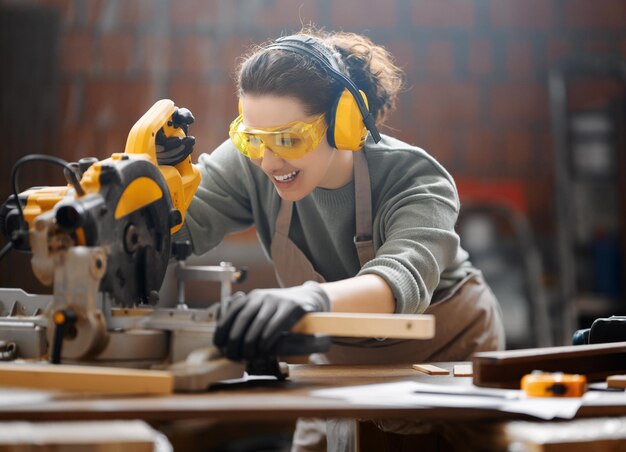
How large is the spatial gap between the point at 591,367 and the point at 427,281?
1.20 ft

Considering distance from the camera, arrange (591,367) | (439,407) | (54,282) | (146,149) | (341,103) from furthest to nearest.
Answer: (341,103)
(146,149)
(591,367)
(54,282)
(439,407)

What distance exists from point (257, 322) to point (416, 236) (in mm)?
559

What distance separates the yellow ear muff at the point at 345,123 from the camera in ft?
6.70

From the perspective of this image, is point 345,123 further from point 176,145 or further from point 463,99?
point 463,99

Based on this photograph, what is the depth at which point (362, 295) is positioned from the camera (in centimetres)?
169

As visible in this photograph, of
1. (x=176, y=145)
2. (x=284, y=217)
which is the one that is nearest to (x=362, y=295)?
(x=176, y=145)

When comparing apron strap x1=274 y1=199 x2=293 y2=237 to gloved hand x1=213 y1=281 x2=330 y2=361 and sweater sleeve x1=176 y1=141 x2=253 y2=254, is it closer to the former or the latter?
sweater sleeve x1=176 y1=141 x2=253 y2=254

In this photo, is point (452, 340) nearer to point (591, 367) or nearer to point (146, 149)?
point (591, 367)

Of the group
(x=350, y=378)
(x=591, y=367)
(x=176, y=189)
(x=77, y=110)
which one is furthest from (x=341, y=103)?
(x=77, y=110)

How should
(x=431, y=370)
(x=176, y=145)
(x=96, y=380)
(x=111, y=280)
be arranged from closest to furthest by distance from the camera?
(x=96, y=380) < (x=111, y=280) < (x=431, y=370) < (x=176, y=145)

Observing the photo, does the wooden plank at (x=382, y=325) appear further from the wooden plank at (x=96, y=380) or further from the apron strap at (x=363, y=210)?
the apron strap at (x=363, y=210)

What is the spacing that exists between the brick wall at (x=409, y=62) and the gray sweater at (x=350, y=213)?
300cm

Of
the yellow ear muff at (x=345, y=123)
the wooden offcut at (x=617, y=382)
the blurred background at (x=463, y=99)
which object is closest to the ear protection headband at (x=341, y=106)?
the yellow ear muff at (x=345, y=123)

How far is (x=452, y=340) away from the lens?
8.25 ft
